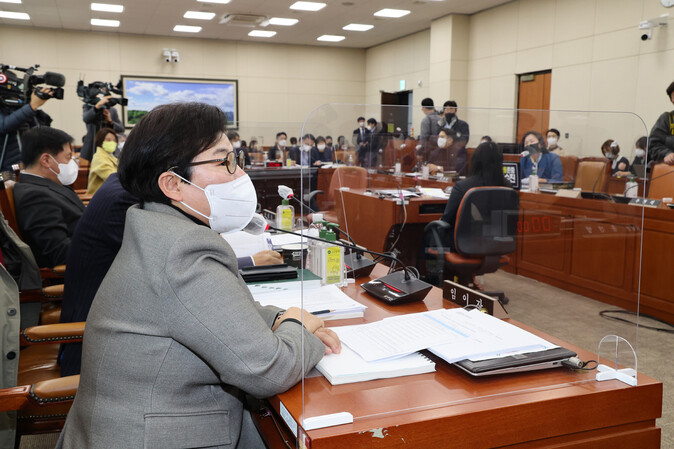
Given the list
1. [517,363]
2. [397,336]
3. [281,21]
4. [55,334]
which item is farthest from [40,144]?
[281,21]

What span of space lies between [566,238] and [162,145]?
3.95 feet

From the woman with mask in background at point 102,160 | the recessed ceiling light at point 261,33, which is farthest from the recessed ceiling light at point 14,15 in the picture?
the woman with mask in background at point 102,160

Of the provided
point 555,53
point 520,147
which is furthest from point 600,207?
point 555,53

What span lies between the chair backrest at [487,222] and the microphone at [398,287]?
0.61 meters

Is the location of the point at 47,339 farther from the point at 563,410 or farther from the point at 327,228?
the point at 563,410

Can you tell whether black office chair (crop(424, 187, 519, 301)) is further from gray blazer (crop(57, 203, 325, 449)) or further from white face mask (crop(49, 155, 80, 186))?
white face mask (crop(49, 155, 80, 186))

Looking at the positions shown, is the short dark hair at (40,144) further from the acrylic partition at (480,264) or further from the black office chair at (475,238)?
the black office chair at (475,238)

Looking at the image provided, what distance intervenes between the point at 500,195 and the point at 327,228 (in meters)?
0.94

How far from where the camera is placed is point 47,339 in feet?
5.33

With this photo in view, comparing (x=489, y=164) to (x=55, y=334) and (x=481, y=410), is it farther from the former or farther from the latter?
(x=55, y=334)

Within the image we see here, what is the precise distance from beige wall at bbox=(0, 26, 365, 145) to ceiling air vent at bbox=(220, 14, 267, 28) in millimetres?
2024

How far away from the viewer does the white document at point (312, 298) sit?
1446mm

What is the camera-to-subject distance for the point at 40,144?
2795 millimetres

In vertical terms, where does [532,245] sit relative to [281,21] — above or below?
below
